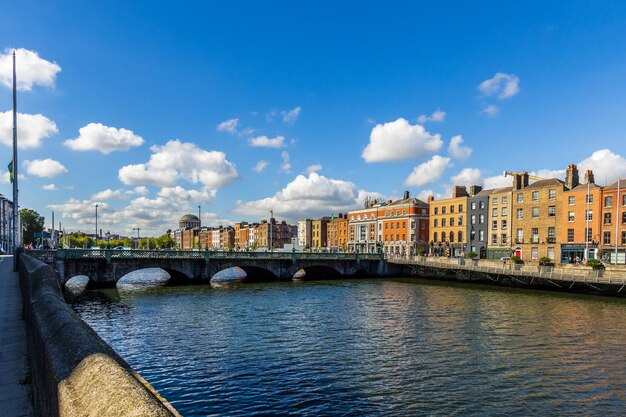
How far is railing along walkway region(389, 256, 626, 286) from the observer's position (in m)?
49.3

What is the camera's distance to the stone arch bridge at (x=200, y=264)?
5216cm

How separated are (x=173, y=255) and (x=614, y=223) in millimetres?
67518

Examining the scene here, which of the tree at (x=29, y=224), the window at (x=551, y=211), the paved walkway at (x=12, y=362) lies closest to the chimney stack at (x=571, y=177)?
the window at (x=551, y=211)

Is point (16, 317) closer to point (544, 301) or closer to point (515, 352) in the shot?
point (515, 352)

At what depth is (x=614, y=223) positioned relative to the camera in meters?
66.7

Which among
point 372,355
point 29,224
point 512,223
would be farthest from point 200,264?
point 29,224

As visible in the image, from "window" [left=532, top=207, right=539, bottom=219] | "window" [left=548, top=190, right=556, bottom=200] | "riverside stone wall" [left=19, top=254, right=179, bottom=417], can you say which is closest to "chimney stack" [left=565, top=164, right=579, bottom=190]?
"window" [left=548, top=190, right=556, bottom=200]

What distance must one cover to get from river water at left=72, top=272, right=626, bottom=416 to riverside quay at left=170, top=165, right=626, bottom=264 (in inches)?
1292

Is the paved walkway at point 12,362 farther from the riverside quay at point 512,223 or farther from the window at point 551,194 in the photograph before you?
the window at point 551,194

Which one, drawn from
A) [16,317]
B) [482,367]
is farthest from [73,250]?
[482,367]

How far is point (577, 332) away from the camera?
29.0m

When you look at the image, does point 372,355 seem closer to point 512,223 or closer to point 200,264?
point 200,264

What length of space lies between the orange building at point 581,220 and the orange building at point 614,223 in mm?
828

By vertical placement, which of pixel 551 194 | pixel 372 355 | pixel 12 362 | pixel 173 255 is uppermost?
pixel 551 194
